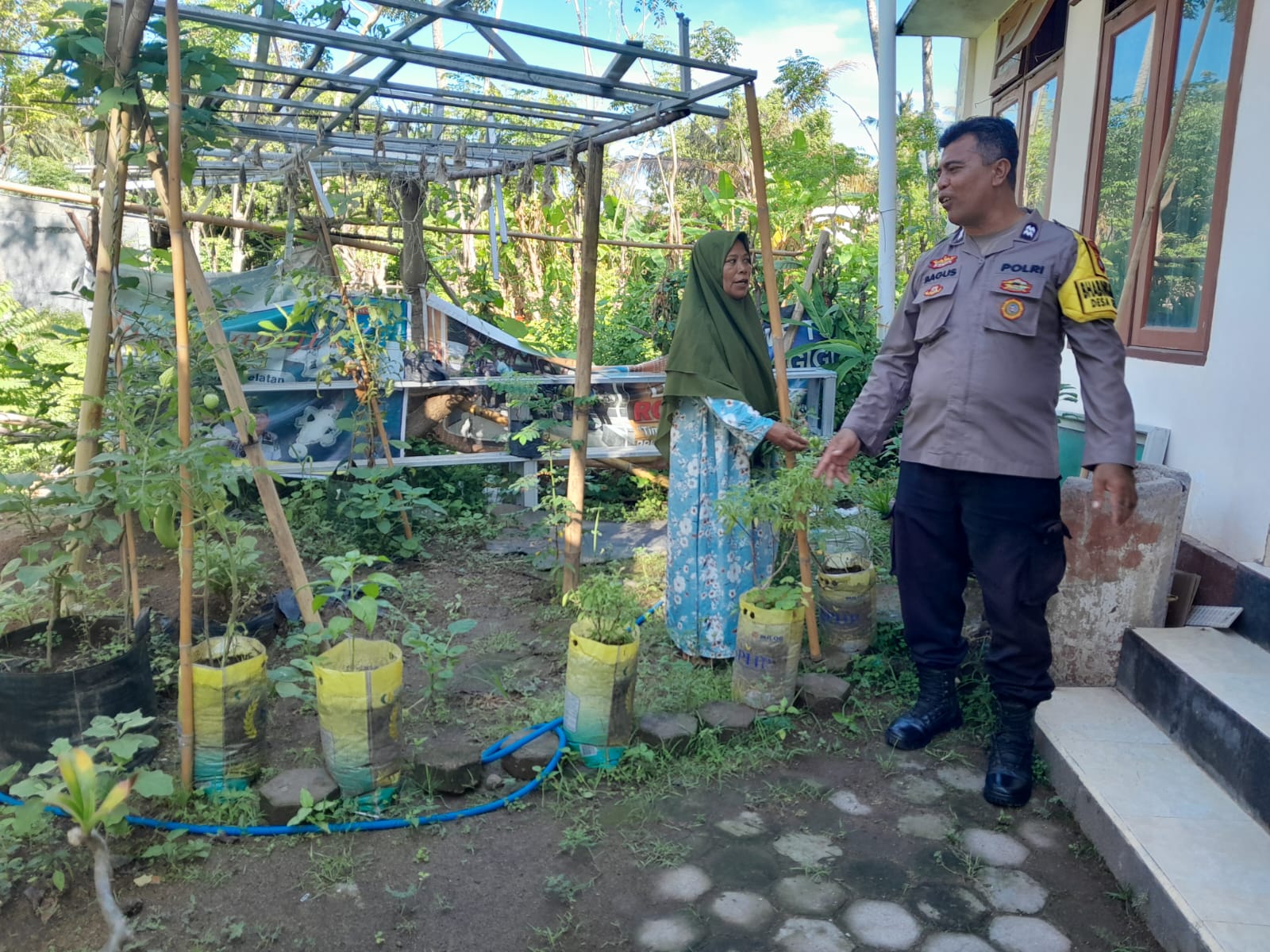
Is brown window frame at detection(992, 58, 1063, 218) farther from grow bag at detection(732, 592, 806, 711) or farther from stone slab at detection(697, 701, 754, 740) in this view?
stone slab at detection(697, 701, 754, 740)

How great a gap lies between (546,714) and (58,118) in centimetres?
1889

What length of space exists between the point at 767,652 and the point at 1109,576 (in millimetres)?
1257

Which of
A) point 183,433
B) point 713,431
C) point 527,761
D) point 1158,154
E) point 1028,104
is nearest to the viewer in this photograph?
point 183,433

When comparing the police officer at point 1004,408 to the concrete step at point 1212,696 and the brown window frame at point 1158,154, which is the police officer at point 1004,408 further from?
the brown window frame at point 1158,154

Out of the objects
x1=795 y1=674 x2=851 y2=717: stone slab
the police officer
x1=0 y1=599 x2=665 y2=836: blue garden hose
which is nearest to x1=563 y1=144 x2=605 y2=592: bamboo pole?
x1=795 y1=674 x2=851 y2=717: stone slab

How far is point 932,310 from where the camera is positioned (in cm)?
281

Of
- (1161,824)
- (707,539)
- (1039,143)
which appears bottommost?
(1161,824)

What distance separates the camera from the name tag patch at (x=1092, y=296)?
8.23 feet

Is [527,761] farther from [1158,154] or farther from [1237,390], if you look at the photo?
[1158,154]

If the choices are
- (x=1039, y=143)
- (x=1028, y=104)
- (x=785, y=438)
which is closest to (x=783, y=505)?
(x=785, y=438)

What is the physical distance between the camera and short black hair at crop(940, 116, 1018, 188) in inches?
102

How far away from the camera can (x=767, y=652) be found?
316cm

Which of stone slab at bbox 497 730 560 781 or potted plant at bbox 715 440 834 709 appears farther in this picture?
potted plant at bbox 715 440 834 709

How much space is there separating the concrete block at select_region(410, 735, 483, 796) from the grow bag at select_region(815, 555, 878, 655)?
5.29 ft
